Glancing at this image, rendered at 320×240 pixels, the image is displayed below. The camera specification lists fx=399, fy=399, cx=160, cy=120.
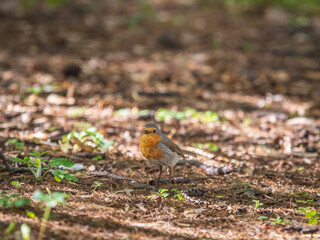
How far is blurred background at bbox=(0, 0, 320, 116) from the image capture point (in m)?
6.96

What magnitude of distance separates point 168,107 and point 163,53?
2.70 meters

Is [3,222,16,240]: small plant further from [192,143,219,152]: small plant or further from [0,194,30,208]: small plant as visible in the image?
[192,143,219,152]: small plant

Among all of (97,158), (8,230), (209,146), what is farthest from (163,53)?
(8,230)

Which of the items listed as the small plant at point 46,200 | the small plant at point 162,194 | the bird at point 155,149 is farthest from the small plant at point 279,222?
the small plant at point 46,200

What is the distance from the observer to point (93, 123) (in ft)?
18.3

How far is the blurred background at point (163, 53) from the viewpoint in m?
6.96

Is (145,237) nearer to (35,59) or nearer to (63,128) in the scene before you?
(63,128)

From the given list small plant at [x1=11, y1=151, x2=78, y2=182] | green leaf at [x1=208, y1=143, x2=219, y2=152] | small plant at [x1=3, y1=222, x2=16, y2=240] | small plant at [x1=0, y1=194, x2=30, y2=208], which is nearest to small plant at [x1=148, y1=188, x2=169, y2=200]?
small plant at [x1=11, y1=151, x2=78, y2=182]

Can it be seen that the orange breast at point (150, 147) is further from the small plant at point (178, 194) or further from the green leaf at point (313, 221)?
the green leaf at point (313, 221)

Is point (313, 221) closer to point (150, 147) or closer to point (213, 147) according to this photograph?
point (150, 147)

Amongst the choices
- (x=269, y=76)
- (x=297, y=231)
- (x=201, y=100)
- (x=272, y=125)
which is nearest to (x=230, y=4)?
(x=269, y=76)

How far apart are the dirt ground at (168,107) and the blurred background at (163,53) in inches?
1.6

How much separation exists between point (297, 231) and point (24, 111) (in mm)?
4249

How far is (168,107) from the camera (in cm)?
654
